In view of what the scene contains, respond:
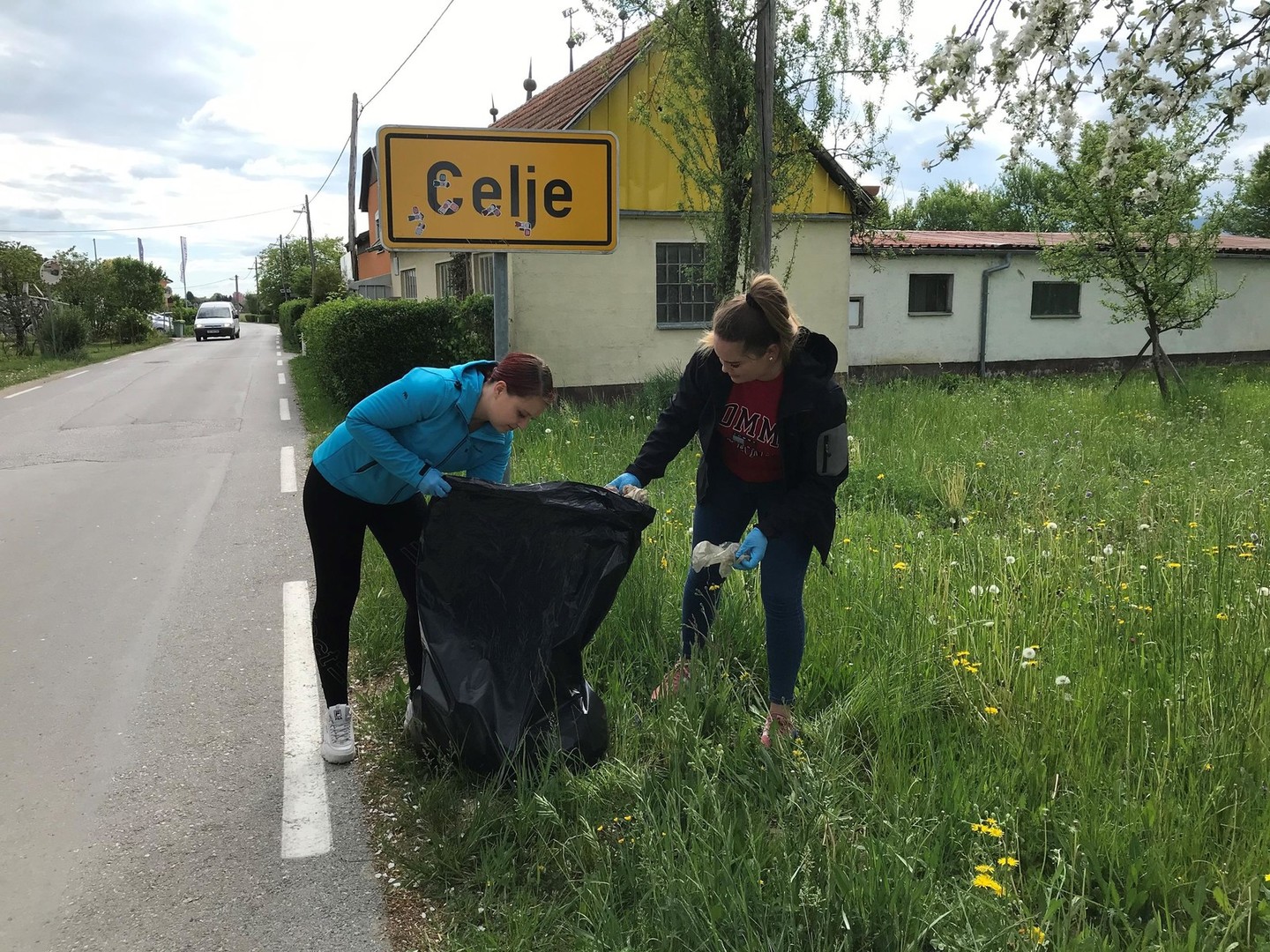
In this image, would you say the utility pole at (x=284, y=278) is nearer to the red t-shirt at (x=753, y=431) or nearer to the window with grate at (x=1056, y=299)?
the window with grate at (x=1056, y=299)

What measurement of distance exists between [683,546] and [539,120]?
13.3 m

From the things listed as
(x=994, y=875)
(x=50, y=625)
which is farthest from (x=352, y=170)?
(x=994, y=875)

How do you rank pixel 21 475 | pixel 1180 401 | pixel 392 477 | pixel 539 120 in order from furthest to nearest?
pixel 539 120, pixel 1180 401, pixel 21 475, pixel 392 477

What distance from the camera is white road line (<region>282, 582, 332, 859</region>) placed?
123 inches

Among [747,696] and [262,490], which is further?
[262,490]

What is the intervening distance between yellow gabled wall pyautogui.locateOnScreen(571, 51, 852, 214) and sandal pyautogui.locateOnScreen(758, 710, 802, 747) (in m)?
11.6

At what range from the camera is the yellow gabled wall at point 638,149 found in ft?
46.4

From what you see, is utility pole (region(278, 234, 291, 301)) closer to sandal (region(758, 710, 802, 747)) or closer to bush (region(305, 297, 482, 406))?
bush (region(305, 297, 482, 406))

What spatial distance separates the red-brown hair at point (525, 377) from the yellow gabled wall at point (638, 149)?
1123 cm

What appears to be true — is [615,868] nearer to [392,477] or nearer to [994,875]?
[994,875]

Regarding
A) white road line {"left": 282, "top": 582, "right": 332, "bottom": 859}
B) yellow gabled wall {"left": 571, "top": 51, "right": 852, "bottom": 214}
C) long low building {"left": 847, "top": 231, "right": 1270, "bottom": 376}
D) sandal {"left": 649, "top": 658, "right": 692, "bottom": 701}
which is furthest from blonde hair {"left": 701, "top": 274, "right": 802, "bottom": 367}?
long low building {"left": 847, "top": 231, "right": 1270, "bottom": 376}

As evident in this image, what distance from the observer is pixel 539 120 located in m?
16.4

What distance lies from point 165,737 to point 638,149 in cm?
1247

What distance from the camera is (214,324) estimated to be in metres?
46.2
